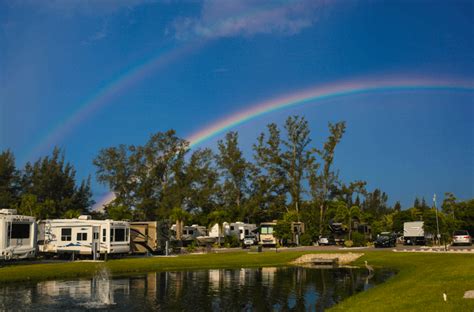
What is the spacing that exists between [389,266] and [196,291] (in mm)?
18174

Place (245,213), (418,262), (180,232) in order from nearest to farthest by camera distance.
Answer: (418,262)
(180,232)
(245,213)

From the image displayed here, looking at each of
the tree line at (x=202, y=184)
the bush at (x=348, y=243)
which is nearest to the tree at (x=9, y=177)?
the tree line at (x=202, y=184)

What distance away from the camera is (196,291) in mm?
25688

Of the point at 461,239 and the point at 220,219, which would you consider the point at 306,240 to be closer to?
the point at 220,219

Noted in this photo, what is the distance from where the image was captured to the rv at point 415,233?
64.1 metres

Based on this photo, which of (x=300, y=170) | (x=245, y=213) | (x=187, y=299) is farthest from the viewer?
(x=245, y=213)

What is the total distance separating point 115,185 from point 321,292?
3285 inches

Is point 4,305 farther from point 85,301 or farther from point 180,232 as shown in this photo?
point 180,232

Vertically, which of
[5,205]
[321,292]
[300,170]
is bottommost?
[321,292]

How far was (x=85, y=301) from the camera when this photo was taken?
22406mm

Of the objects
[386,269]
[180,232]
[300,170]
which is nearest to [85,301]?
[386,269]

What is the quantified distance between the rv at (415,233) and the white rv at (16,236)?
156ft

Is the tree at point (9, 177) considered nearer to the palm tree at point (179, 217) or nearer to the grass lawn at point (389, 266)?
the palm tree at point (179, 217)

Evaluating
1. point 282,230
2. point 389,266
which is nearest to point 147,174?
point 282,230
